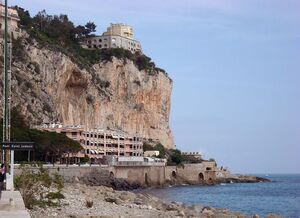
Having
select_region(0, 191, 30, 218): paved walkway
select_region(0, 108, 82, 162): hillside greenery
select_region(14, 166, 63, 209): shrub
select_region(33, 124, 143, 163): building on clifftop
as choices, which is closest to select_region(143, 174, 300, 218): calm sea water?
select_region(0, 108, 82, 162): hillside greenery

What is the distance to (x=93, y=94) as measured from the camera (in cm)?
9575

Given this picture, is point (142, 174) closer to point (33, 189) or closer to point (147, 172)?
point (147, 172)

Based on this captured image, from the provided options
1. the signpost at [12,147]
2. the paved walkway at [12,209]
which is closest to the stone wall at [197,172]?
the signpost at [12,147]

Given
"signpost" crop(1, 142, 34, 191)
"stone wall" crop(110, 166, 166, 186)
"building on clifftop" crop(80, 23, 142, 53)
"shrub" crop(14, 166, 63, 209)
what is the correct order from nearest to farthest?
"shrub" crop(14, 166, 63, 209), "signpost" crop(1, 142, 34, 191), "stone wall" crop(110, 166, 166, 186), "building on clifftop" crop(80, 23, 142, 53)

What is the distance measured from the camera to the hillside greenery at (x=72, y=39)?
332 feet

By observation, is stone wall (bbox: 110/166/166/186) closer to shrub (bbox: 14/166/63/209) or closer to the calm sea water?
the calm sea water

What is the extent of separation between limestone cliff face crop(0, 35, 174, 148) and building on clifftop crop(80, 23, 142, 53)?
13536 mm

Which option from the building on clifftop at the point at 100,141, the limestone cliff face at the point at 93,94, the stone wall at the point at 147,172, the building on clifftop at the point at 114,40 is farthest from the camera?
the building on clifftop at the point at 114,40

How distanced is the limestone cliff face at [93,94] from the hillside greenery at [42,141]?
13.9ft

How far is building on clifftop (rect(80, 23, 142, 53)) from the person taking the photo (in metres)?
121

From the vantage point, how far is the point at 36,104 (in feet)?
265

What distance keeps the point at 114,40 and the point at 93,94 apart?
28.9 m

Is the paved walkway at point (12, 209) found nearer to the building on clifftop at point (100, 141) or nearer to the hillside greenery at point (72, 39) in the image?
the building on clifftop at point (100, 141)

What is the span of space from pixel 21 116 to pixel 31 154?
26.8ft
